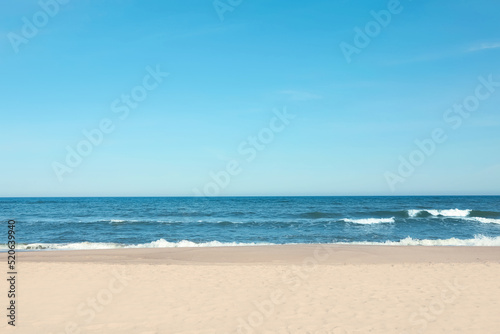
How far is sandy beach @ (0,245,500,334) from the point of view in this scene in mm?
6172

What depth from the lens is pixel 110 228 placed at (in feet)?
91.1

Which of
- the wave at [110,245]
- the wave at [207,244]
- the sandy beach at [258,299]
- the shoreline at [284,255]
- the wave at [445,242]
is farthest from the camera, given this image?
the wave at [445,242]

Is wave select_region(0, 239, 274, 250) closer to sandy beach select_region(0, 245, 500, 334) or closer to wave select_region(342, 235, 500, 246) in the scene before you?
wave select_region(342, 235, 500, 246)

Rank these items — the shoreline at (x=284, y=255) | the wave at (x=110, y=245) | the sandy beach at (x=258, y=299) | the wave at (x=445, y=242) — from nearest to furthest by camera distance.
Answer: the sandy beach at (x=258, y=299)
the shoreline at (x=284, y=255)
the wave at (x=110, y=245)
the wave at (x=445, y=242)

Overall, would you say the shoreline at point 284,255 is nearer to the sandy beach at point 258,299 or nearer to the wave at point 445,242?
the sandy beach at point 258,299

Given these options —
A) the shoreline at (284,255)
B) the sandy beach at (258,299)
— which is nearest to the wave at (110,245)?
the shoreline at (284,255)

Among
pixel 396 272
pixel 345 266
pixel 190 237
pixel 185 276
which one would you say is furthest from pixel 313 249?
pixel 190 237

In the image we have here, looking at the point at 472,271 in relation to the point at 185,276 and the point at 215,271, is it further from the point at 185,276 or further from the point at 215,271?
the point at 185,276

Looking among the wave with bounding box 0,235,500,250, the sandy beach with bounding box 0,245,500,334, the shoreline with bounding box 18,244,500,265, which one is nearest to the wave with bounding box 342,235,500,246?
the wave with bounding box 0,235,500,250

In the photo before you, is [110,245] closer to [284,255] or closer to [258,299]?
[284,255]

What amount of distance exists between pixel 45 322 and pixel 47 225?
2689 centimetres

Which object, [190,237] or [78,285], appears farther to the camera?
[190,237]

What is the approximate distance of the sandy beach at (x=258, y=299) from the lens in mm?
6172

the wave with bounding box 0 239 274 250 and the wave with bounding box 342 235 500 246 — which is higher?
the wave with bounding box 0 239 274 250
